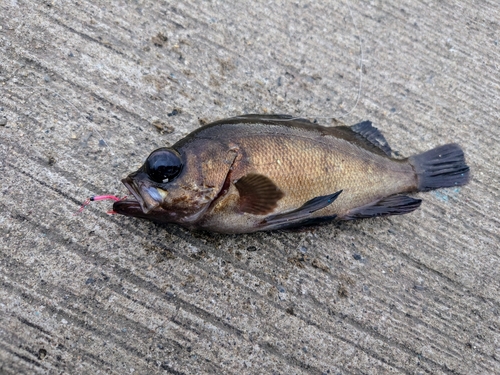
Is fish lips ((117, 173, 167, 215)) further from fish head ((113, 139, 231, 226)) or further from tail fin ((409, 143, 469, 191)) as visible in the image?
tail fin ((409, 143, 469, 191))

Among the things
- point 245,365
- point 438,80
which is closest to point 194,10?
point 438,80

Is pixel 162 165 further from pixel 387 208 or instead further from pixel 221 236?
pixel 387 208

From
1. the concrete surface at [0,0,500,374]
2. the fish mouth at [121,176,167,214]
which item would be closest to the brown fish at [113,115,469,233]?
the fish mouth at [121,176,167,214]

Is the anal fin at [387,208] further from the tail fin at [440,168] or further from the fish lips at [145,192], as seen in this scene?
the fish lips at [145,192]

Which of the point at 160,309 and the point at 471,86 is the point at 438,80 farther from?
the point at 160,309

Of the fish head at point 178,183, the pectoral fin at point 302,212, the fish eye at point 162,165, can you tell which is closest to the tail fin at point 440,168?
the pectoral fin at point 302,212

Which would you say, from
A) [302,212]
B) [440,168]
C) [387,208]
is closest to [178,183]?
[302,212]
